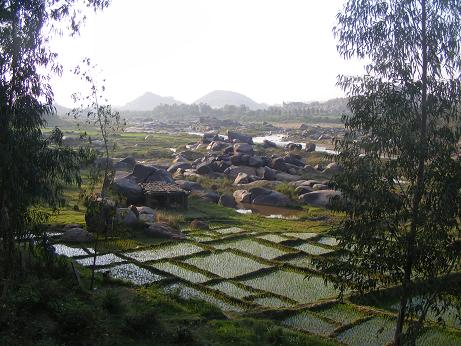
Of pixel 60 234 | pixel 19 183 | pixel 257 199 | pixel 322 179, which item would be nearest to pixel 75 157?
pixel 19 183

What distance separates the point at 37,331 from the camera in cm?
895

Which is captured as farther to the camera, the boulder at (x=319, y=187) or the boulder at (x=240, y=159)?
the boulder at (x=240, y=159)

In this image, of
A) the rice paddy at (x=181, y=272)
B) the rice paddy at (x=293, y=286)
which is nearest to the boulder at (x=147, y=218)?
the rice paddy at (x=181, y=272)

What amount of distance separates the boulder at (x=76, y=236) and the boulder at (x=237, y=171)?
934 inches

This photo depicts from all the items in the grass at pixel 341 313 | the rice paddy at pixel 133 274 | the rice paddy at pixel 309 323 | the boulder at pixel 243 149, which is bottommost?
the grass at pixel 341 313

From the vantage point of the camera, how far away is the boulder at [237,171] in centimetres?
4309

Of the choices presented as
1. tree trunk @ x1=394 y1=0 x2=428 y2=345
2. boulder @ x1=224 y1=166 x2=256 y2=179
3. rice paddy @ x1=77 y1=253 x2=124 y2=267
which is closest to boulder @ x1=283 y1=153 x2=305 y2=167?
boulder @ x1=224 y1=166 x2=256 y2=179

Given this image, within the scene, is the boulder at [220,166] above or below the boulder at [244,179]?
above

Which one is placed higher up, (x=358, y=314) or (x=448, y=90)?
(x=448, y=90)

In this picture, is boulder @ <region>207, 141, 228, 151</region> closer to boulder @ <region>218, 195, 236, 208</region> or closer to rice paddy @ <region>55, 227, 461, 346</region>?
boulder @ <region>218, 195, 236, 208</region>

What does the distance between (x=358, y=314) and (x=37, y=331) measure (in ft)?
29.1

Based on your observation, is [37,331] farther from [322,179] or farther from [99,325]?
[322,179]

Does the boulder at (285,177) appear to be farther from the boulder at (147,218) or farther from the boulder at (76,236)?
the boulder at (76,236)

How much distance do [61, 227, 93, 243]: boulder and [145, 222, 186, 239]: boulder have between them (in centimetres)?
272
